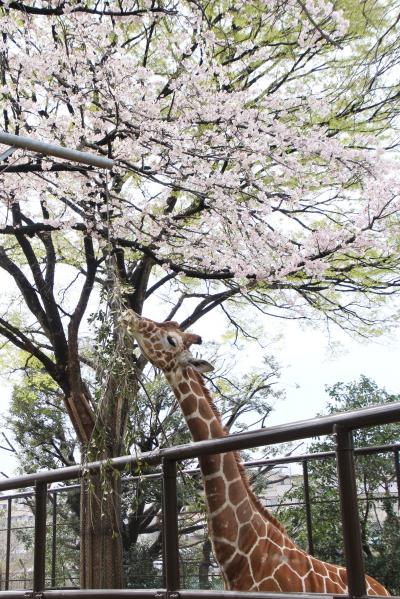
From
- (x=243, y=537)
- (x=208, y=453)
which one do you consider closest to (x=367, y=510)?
(x=243, y=537)

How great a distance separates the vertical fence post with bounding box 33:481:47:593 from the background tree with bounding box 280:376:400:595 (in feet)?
7.05

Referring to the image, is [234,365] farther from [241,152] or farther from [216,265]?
[241,152]

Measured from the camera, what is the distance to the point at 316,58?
10438 mm

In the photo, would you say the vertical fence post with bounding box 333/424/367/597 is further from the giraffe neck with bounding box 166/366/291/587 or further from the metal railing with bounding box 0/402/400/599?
the giraffe neck with bounding box 166/366/291/587

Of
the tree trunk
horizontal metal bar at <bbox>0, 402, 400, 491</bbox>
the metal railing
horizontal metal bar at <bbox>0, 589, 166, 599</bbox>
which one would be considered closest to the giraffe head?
the metal railing

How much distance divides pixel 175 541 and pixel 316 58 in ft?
30.2

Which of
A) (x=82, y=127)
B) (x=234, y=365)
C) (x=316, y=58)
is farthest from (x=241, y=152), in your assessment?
(x=234, y=365)

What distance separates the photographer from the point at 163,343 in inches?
176

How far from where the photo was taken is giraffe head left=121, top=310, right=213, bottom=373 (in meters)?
4.42

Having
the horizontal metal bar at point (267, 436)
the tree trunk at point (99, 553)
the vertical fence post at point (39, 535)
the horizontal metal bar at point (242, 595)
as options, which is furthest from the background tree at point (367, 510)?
the horizontal metal bar at point (242, 595)

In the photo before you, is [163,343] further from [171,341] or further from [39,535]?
[39,535]

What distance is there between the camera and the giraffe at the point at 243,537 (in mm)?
3270

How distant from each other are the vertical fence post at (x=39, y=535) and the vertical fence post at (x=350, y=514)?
1738 millimetres

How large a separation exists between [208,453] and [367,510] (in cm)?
360
